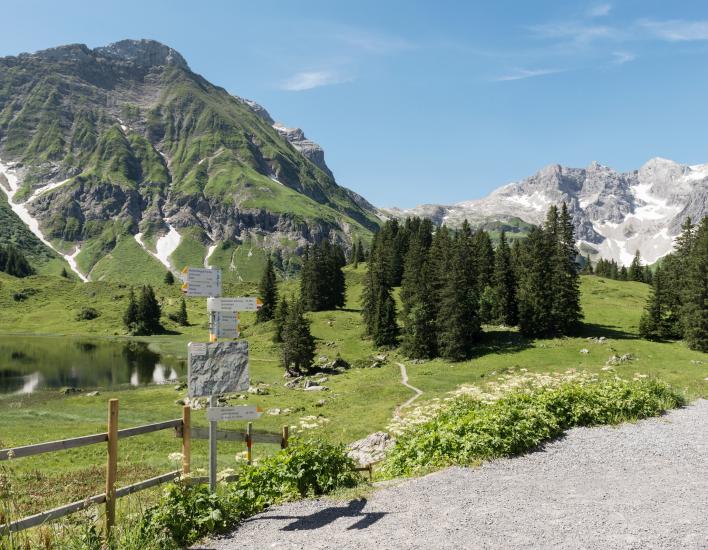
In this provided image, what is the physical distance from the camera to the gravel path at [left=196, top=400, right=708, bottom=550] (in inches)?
392

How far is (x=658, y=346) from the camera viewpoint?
220 ft

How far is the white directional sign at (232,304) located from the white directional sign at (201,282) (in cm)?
24

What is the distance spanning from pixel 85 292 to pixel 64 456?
179m

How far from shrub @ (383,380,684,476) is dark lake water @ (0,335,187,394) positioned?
69.0 metres

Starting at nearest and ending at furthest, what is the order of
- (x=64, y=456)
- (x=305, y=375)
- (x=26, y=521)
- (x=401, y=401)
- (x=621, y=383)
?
(x=26, y=521), (x=621, y=383), (x=64, y=456), (x=401, y=401), (x=305, y=375)

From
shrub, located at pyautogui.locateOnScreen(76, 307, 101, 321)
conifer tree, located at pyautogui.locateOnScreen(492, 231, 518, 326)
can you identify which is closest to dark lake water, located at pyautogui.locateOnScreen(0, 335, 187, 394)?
shrub, located at pyautogui.locateOnScreen(76, 307, 101, 321)

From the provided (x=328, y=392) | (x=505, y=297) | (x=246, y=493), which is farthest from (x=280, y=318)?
(x=246, y=493)

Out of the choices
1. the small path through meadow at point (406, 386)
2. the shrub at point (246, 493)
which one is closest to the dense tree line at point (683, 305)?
the small path through meadow at point (406, 386)

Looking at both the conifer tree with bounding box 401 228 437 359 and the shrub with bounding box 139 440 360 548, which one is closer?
the shrub with bounding box 139 440 360 548

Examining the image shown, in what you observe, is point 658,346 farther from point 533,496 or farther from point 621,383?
point 533,496

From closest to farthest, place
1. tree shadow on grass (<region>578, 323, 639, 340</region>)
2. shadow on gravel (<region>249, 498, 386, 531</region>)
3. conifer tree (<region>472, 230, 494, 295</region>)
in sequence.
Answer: shadow on gravel (<region>249, 498, 386, 531</region>) < tree shadow on grass (<region>578, 323, 639, 340</region>) < conifer tree (<region>472, 230, 494, 295</region>)

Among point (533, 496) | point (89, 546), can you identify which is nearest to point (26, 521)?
point (89, 546)

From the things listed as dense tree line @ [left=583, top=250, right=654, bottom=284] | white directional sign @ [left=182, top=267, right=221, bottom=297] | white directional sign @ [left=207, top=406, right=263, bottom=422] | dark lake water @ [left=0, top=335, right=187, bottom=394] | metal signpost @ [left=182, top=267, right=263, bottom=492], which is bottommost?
dark lake water @ [left=0, top=335, right=187, bottom=394]

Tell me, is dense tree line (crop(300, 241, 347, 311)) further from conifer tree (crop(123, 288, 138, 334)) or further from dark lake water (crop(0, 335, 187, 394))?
conifer tree (crop(123, 288, 138, 334))
